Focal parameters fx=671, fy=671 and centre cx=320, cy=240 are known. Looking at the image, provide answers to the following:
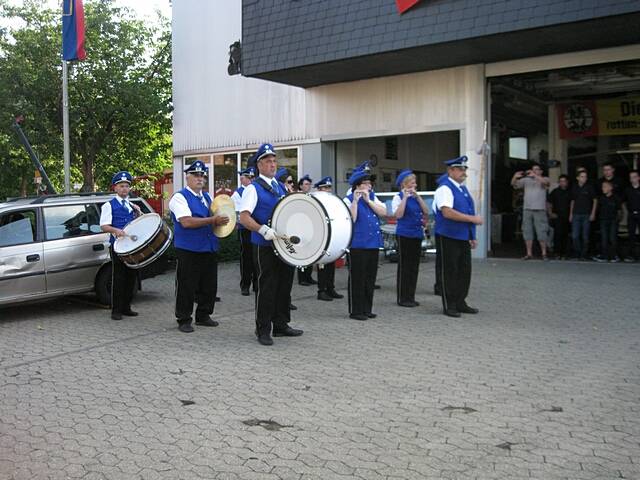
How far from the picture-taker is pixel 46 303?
10094 millimetres

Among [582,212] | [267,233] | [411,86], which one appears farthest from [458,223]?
[411,86]

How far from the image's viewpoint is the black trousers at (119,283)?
853 centimetres

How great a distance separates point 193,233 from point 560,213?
9505mm

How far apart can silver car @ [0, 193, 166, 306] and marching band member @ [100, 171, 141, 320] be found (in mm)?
614

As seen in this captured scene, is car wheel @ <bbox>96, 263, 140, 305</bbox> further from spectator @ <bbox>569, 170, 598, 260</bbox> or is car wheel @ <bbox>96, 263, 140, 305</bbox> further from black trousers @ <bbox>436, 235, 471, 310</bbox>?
spectator @ <bbox>569, 170, 598, 260</bbox>

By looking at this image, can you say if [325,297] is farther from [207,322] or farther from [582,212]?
[582,212]

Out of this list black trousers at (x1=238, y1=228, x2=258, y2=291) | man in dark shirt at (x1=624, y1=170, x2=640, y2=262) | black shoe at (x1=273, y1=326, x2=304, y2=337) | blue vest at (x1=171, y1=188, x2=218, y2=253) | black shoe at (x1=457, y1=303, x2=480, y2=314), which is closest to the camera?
black shoe at (x1=273, y1=326, x2=304, y2=337)

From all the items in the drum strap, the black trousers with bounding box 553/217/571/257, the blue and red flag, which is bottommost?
the black trousers with bounding box 553/217/571/257

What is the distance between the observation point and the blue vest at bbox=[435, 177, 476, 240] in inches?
320

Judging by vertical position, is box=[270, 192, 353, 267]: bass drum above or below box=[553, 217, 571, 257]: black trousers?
above

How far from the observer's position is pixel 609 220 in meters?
13.3

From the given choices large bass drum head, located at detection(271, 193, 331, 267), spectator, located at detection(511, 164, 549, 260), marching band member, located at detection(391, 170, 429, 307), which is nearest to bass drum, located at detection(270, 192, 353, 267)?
large bass drum head, located at detection(271, 193, 331, 267)

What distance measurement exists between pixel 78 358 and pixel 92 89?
52.6 ft

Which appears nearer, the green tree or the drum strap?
the drum strap
